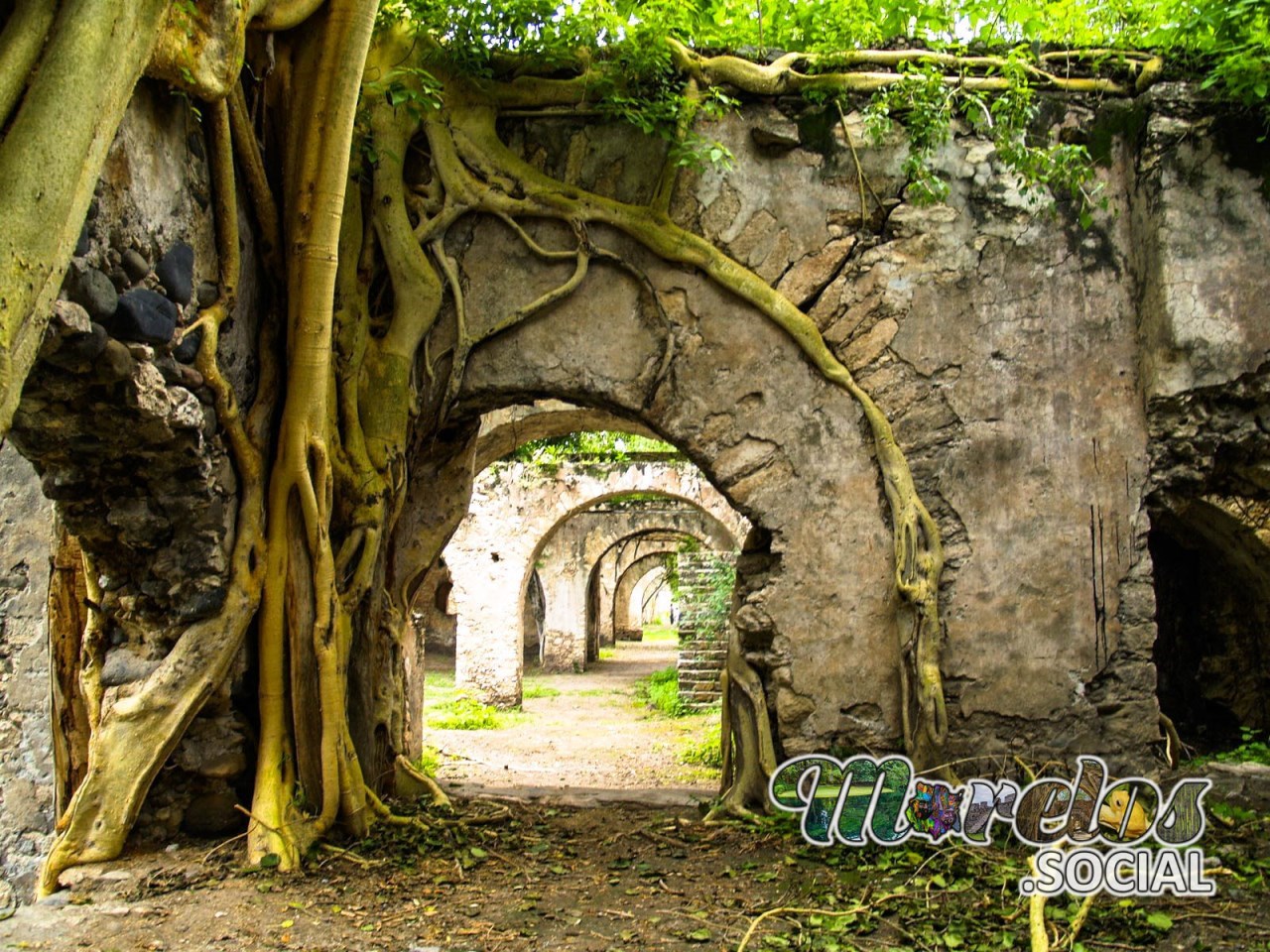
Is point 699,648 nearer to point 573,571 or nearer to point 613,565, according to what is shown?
point 573,571

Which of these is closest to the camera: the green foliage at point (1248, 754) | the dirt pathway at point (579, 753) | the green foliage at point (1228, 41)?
the green foliage at point (1228, 41)

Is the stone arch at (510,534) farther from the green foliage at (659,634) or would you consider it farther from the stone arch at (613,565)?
the green foliage at (659,634)

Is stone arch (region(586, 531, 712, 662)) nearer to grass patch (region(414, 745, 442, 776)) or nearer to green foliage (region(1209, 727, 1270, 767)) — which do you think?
grass patch (region(414, 745, 442, 776))

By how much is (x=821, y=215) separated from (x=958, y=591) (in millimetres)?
1755

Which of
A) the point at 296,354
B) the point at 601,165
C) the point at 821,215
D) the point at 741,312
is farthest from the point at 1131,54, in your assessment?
the point at 296,354

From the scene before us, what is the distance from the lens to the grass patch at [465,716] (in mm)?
9766

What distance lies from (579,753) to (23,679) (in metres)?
5.01

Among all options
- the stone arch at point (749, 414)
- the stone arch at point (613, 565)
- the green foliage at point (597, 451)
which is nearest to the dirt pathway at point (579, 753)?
the stone arch at point (749, 414)

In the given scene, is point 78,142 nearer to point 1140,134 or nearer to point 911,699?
point 911,699

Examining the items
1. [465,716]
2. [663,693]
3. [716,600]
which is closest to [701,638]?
[716,600]

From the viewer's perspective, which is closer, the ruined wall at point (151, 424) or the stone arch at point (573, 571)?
the ruined wall at point (151, 424)

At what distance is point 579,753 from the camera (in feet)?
27.0

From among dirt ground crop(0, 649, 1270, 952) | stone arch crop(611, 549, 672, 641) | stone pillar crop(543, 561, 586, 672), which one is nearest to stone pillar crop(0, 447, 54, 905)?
dirt ground crop(0, 649, 1270, 952)

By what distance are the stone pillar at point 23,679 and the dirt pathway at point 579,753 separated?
2.11 meters
